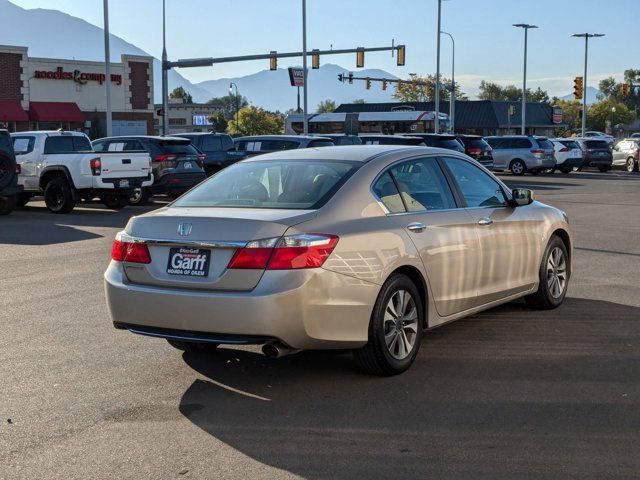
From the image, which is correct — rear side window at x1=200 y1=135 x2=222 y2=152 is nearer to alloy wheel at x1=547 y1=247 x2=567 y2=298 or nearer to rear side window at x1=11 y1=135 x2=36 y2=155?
rear side window at x1=11 y1=135 x2=36 y2=155

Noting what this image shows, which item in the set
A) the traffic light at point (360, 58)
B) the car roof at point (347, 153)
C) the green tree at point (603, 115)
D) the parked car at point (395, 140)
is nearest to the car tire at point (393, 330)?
the car roof at point (347, 153)

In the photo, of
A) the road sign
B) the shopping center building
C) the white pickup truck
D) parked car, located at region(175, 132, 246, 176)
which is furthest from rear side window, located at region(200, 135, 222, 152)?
the shopping center building

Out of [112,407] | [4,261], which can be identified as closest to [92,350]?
[112,407]

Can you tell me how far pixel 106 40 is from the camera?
112 feet

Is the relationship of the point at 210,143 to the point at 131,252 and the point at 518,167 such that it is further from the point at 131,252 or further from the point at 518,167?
the point at 131,252

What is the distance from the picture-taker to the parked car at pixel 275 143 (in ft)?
82.3

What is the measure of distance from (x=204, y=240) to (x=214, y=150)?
21.0 meters

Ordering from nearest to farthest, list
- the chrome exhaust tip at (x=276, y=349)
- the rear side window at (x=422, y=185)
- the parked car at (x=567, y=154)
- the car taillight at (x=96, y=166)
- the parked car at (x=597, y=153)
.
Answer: the chrome exhaust tip at (x=276, y=349), the rear side window at (x=422, y=185), the car taillight at (x=96, y=166), the parked car at (x=567, y=154), the parked car at (x=597, y=153)

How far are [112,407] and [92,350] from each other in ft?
5.16

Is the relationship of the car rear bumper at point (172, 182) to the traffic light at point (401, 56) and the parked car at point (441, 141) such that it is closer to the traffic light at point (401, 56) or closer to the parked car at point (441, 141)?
the parked car at point (441, 141)

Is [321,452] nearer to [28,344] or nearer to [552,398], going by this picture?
[552,398]

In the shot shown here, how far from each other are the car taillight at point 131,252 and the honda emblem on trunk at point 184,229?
308 mm

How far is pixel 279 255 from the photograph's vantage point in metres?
5.58

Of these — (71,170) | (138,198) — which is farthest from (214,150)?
(71,170)
